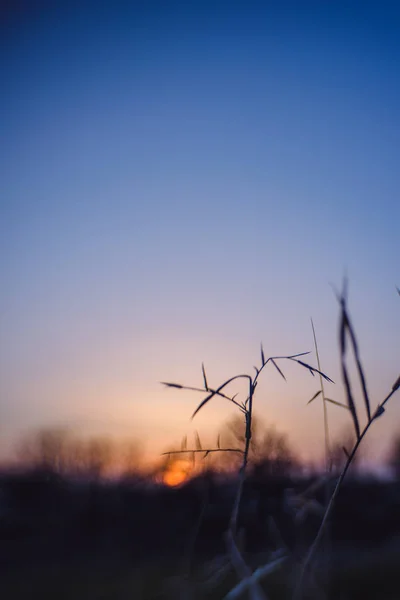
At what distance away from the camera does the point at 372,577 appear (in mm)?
22766

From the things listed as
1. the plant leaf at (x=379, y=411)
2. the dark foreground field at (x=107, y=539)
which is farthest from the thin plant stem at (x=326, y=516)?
the dark foreground field at (x=107, y=539)

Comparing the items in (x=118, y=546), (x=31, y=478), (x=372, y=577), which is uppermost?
(x=31, y=478)

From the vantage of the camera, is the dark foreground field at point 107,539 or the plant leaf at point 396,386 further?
the dark foreground field at point 107,539

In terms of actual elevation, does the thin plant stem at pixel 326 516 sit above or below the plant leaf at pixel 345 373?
below

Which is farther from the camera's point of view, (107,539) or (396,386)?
(107,539)

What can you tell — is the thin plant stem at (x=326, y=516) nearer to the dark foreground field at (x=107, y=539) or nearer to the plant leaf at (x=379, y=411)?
the plant leaf at (x=379, y=411)

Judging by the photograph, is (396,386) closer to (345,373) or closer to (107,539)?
(345,373)

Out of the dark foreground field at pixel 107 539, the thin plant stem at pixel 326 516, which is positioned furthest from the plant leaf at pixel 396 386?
the dark foreground field at pixel 107 539

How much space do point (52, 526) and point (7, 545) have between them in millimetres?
1936

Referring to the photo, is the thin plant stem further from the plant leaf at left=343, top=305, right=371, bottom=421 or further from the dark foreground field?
the dark foreground field

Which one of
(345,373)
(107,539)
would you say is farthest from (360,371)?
(107,539)

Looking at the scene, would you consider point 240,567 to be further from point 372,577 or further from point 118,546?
point 372,577

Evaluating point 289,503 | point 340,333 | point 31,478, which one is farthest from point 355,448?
point 31,478

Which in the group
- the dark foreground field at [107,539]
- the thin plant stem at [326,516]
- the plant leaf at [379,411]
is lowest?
the dark foreground field at [107,539]
